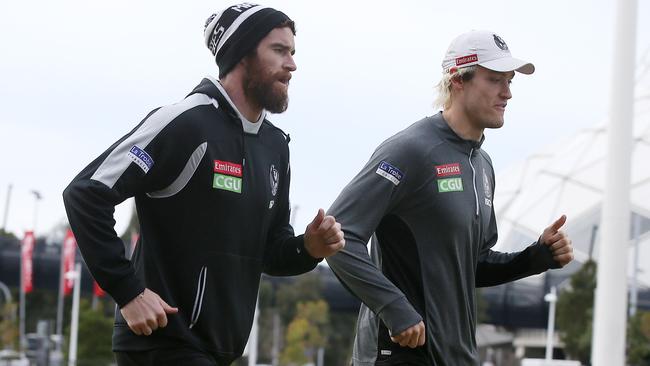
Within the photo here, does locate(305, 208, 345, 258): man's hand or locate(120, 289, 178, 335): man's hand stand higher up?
locate(305, 208, 345, 258): man's hand

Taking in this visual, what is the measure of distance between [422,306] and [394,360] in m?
0.25

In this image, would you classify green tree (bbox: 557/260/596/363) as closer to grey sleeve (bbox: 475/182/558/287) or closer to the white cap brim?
grey sleeve (bbox: 475/182/558/287)

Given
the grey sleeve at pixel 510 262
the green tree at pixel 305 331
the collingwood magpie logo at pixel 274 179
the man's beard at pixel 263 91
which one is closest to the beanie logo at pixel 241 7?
the man's beard at pixel 263 91

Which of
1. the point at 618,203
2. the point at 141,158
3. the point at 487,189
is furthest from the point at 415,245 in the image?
the point at 618,203

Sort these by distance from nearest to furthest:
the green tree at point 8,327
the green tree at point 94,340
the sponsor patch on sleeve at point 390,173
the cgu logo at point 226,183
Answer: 1. the cgu logo at point 226,183
2. the sponsor patch on sleeve at point 390,173
3. the green tree at point 94,340
4. the green tree at point 8,327

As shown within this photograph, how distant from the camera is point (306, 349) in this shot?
6138 centimetres

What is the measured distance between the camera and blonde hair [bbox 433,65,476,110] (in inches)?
231

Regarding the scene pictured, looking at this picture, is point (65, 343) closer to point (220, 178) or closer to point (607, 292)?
point (607, 292)

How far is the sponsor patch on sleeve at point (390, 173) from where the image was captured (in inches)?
218

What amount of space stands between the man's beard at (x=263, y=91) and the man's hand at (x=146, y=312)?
860mm

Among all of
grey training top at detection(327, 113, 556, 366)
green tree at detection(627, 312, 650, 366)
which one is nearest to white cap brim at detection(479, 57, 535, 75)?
grey training top at detection(327, 113, 556, 366)

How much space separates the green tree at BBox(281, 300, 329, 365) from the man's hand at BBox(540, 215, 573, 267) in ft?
177

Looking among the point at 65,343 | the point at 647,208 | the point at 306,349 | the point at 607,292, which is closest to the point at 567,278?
the point at 647,208

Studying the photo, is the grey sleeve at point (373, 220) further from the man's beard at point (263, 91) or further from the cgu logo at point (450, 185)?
the man's beard at point (263, 91)
